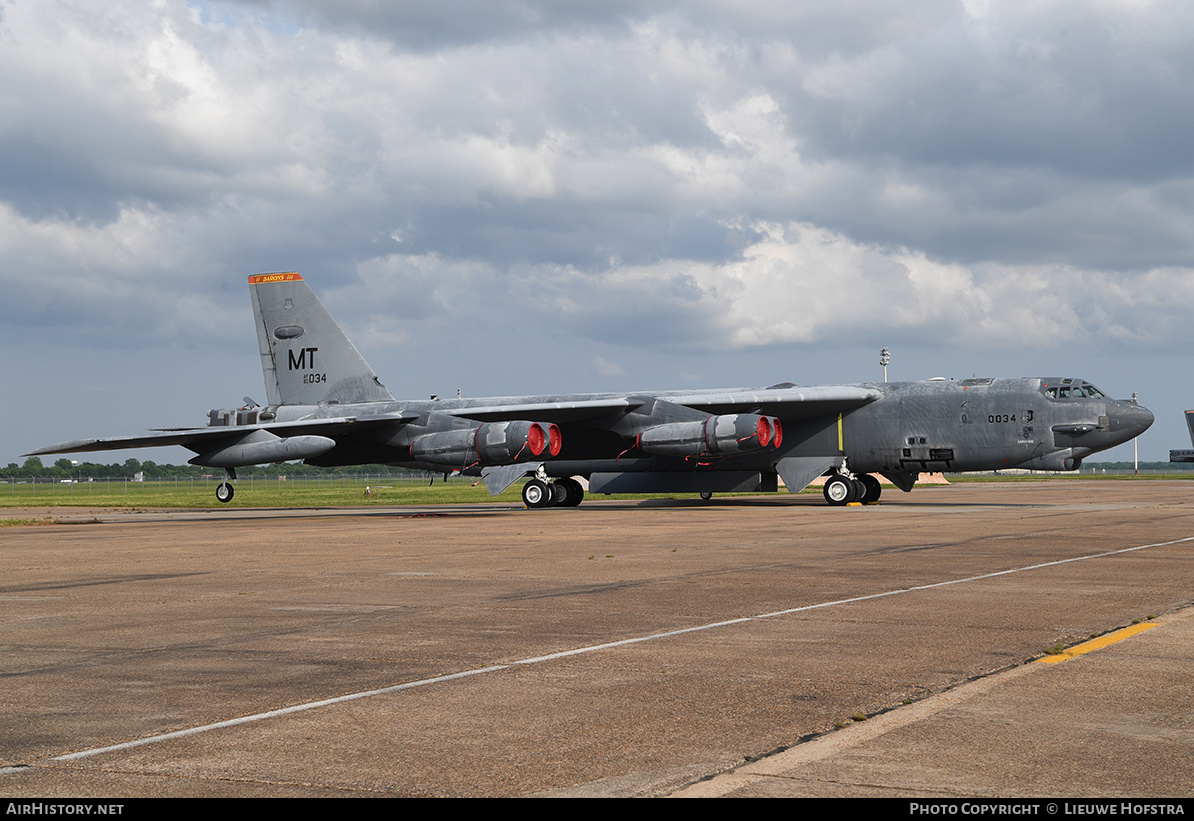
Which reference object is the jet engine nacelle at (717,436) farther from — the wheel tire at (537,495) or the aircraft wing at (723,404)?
the wheel tire at (537,495)

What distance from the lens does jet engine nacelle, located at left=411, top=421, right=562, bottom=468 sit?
31.5 metres

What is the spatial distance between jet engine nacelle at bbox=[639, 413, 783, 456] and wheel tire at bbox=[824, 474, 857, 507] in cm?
210

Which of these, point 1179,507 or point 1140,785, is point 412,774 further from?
point 1179,507

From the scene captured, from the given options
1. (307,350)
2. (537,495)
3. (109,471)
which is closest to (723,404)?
(537,495)

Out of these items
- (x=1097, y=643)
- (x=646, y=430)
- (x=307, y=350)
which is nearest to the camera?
(x=1097, y=643)

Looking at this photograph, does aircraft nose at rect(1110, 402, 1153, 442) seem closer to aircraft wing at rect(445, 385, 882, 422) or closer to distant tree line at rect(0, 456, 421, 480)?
aircraft wing at rect(445, 385, 882, 422)

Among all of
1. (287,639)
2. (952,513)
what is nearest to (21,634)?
(287,639)

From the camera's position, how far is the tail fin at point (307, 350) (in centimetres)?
3744

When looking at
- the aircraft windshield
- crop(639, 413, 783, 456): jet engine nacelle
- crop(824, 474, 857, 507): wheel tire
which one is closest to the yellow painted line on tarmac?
crop(639, 413, 783, 456): jet engine nacelle

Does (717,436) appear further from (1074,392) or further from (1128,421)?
(1128,421)

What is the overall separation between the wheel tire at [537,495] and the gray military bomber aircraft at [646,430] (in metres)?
0.04

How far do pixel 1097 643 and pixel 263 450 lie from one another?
28631 mm

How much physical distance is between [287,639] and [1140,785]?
19.2 feet

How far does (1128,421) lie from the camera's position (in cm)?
2886
